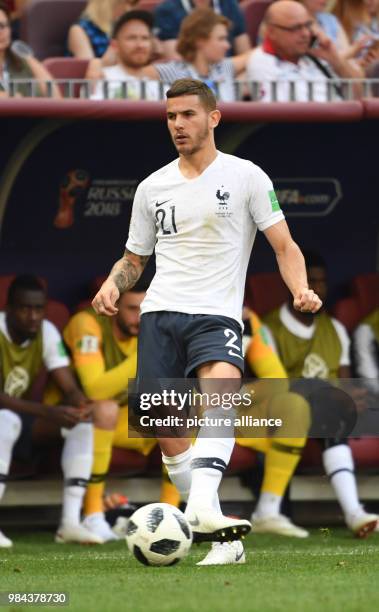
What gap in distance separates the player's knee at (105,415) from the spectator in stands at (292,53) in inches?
91.2

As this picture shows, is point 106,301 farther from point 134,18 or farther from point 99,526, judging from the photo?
point 134,18

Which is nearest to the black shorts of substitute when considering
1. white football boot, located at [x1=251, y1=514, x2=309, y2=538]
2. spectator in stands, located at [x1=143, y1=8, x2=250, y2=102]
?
white football boot, located at [x1=251, y1=514, x2=309, y2=538]

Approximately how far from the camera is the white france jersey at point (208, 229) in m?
6.44

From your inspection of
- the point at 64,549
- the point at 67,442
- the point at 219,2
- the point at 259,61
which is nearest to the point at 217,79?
the point at 259,61

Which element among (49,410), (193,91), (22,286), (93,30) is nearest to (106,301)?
(193,91)

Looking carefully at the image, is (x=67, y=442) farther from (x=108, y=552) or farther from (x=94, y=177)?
(x=94, y=177)

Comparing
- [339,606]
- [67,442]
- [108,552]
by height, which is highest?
[67,442]

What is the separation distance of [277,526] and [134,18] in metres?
3.23

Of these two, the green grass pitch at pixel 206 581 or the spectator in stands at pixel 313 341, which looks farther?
the spectator in stands at pixel 313 341

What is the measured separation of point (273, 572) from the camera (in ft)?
20.0

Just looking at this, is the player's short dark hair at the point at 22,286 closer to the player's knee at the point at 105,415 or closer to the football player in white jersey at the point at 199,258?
the player's knee at the point at 105,415

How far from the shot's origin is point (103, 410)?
29.8 ft

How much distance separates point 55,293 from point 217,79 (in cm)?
175

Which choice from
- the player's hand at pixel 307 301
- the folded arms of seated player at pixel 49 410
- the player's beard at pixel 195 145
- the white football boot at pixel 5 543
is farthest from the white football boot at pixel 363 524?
the player's beard at pixel 195 145
